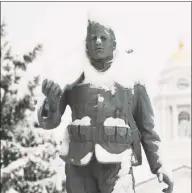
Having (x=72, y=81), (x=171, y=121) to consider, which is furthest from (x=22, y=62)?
(x=171, y=121)

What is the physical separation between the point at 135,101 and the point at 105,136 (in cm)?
43

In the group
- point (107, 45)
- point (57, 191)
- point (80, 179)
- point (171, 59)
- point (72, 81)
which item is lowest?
point (57, 191)

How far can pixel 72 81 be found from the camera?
4.63 metres

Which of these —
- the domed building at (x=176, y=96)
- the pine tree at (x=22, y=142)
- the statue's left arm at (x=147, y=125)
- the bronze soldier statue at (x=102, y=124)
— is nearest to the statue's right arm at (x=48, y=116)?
the bronze soldier statue at (x=102, y=124)

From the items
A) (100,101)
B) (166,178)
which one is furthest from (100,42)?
(166,178)

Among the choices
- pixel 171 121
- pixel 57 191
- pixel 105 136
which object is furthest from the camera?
pixel 171 121

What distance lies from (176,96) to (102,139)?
168ft

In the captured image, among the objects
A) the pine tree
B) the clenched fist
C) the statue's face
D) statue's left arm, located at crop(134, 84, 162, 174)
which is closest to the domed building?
the pine tree

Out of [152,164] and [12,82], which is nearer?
[152,164]

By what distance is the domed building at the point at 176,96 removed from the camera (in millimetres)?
52625

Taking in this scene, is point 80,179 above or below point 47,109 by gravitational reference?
below

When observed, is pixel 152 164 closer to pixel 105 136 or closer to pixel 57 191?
pixel 105 136

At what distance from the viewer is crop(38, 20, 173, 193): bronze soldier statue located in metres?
4.49

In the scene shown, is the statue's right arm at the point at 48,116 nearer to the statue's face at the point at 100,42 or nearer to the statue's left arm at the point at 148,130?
the statue's face at the point at 100,42
